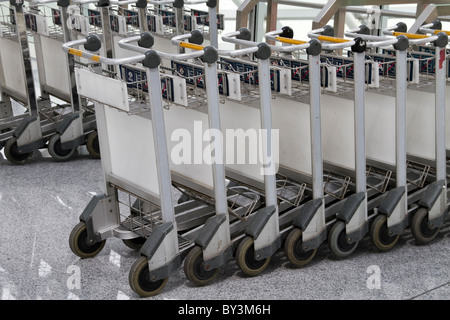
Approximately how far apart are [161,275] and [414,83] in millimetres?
1666

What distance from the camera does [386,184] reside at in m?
4.08

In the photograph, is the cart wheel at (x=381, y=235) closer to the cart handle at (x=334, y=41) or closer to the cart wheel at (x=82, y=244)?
the cart handle at (x=334, y=41)

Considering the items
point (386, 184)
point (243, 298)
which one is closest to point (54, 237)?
point (243, 298)

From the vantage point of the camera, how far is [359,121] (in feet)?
12.2

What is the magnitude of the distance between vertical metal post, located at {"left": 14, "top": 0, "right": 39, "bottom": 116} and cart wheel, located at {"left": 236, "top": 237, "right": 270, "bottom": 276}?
2.68 m

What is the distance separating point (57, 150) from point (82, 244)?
190 centimetres

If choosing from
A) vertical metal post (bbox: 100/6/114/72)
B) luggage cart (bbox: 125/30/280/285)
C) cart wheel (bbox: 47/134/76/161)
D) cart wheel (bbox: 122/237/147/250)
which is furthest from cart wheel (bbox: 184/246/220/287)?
cart wheel (bbox: 47/134/76/161)

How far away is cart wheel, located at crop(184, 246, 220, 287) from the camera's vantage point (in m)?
3.58

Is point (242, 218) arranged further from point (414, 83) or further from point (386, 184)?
point (414, 83)

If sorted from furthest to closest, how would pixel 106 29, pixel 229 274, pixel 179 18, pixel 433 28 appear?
pixel 179 18 → pixel 106 29 → pixel 433 28 → pixel 229 274

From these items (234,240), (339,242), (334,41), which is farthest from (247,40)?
(339,242)

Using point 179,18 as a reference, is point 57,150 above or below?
below

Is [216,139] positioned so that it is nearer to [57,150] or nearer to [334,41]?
[334,41]

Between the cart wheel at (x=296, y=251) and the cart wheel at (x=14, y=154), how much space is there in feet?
9.02
